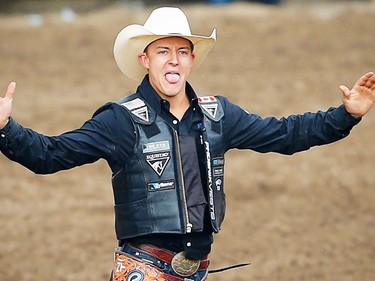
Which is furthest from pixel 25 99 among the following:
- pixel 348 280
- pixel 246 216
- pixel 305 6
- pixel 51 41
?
pixel 305 6

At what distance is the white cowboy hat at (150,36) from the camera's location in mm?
4836

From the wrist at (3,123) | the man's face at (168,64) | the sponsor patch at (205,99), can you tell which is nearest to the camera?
the wrist at (3,123)

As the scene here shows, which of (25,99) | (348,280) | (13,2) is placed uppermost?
(13,2)

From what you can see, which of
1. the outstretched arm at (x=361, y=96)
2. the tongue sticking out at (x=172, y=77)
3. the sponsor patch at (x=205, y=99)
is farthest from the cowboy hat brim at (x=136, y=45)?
the outstretched arm at (x=361, y=96)

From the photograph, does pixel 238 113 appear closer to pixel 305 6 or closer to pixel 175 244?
pixel 175 244

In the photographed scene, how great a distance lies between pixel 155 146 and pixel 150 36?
1.82ft

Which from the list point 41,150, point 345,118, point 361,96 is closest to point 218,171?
point 345,118

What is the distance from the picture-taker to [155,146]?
15.4ft

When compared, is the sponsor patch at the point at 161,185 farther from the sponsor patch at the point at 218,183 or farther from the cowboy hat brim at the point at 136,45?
the cowboy hat brim at the point at 136,45

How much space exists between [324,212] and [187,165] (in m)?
5.35

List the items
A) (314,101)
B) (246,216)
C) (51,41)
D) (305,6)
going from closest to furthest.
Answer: (246,216), (314,101), (51,41), (305,6)

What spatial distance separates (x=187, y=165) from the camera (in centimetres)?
473

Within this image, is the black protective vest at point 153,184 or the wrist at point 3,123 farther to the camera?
the black protective vest at point 153,184

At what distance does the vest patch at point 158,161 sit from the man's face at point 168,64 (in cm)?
31
